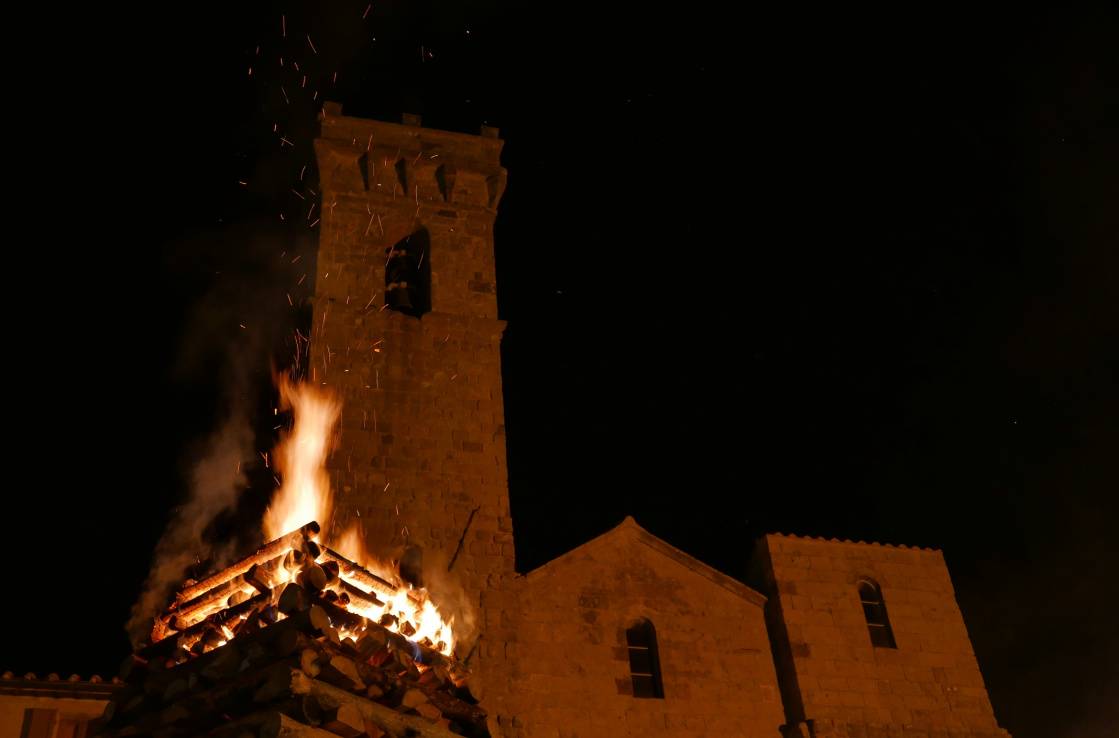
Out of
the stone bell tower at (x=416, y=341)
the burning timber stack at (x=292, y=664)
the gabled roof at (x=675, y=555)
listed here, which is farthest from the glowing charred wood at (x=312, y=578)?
the gabled roof at (x=675, y=555)

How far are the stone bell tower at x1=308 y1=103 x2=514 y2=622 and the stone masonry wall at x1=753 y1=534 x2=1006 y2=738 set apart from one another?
14.3 feet

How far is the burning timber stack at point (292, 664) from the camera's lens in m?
5.17

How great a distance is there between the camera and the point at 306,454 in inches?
527

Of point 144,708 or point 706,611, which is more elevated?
point 706,611

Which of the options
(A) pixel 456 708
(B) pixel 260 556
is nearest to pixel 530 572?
(A) pixel 456 708

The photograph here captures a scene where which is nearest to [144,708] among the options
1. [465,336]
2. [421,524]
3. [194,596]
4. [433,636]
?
[194,596]

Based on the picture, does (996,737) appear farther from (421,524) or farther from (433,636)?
(433,636)

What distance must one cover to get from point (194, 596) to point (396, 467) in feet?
23.4

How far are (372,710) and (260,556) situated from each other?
1208mm

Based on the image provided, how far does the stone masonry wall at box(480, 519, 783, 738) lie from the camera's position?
1259 cm

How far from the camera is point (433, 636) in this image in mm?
6629

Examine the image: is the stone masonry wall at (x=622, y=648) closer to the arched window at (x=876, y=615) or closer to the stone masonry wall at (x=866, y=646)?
the stone masonry wall at (x=866, y=646)

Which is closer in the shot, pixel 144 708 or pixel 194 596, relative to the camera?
pixel 144 708

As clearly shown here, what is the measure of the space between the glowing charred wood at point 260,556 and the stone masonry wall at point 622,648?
20.4 ft
